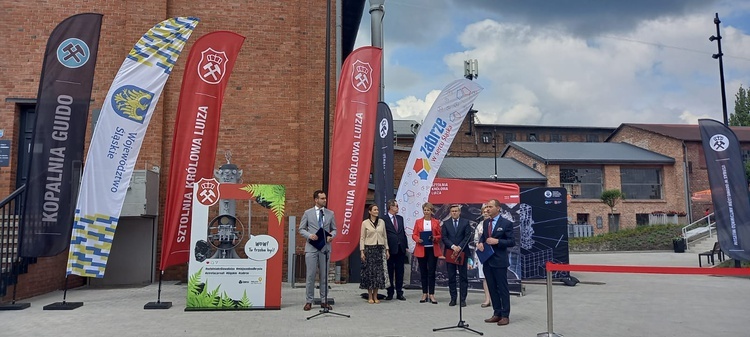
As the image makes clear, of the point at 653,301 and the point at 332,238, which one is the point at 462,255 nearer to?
the point at 332,238

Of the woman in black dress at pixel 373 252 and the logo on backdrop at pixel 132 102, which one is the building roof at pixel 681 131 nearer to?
the woman in black dress at pixel 373 252

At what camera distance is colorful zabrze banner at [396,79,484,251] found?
11.4 m

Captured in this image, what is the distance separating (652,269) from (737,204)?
29.2 feet

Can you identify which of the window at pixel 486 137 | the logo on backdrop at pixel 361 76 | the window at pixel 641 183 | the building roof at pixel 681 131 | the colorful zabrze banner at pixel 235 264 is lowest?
the colorful zabrze banner at pixel 235 264

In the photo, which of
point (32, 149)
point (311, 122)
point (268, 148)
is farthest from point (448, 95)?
point (32, 149)

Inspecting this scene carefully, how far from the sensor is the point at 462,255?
8.87 m

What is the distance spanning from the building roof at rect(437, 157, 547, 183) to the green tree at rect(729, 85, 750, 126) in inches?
1175

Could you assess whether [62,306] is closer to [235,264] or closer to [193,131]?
[235,264]

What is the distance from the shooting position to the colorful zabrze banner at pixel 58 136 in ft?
28.7

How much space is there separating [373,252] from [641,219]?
34842mm

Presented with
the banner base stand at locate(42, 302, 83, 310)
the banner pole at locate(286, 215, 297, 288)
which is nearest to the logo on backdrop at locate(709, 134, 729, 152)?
the banner pole at locate(286, 215, 297, 288)

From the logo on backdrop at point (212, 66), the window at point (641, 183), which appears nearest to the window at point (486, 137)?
the window at point (641, 183)

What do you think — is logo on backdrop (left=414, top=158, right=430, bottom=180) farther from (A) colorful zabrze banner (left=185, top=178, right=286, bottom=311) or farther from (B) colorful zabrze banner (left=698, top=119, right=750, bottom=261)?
(B) colorful zabrze banner (left=698, top=119, right=750, bottom=261)

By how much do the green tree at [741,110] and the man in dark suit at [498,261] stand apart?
60.9m
